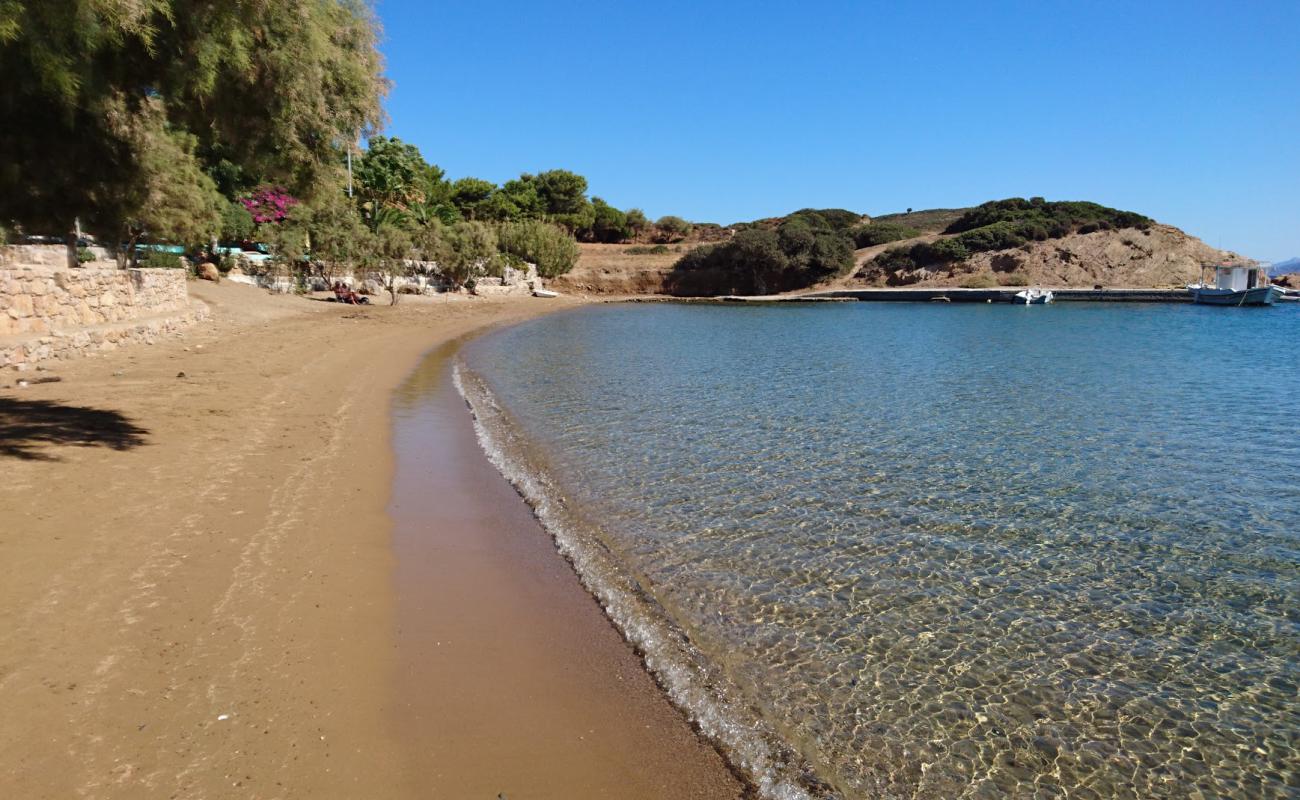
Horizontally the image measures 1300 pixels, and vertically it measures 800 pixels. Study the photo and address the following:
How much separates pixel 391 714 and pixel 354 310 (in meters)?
33.3

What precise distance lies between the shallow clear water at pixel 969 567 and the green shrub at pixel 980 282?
62.2m

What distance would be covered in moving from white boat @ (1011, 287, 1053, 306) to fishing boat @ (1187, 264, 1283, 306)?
1194 centimetres

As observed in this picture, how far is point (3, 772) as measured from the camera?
10.7ft

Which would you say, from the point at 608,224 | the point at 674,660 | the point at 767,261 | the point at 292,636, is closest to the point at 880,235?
the point at 767,261

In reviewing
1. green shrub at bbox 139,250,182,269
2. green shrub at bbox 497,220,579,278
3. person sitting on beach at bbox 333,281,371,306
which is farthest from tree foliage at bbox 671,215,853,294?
green shrub at bbox 139,250,182,269

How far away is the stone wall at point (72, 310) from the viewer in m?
13.8

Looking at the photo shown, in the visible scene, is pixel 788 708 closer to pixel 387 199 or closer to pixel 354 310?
pixel 354 310

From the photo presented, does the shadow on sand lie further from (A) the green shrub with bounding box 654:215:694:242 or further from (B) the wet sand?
(A) the green shrub with bounding box 654:215:694:242

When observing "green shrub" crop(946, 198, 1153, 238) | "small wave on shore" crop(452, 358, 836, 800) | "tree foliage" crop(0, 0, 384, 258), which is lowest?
"small wave on shore" crop(452, 358, 836, 800)

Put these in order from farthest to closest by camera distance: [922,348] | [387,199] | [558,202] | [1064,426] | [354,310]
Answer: [558,202] < [387,199] < [354,310] < [922,348] < [1064,426]

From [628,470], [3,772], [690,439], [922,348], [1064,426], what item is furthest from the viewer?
[922,348]

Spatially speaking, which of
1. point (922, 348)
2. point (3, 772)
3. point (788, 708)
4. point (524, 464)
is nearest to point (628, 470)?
point (524, 464)

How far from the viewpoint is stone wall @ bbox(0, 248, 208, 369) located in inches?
544

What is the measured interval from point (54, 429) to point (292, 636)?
669cm
